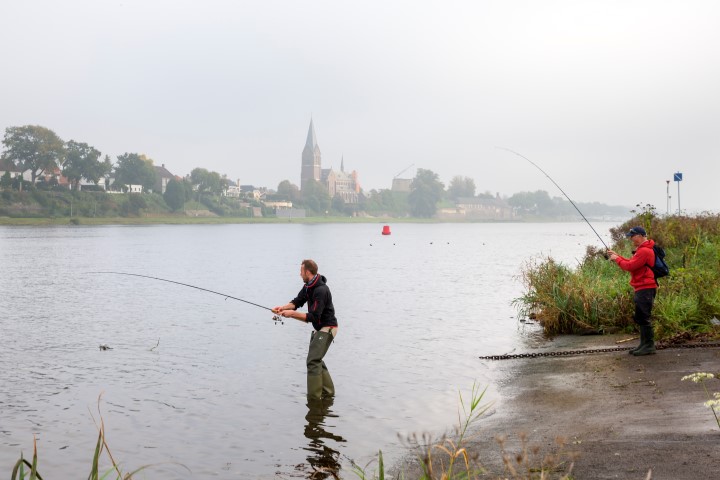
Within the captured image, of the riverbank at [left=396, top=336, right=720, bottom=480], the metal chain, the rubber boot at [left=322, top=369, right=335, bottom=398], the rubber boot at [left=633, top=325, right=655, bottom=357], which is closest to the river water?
the rubber boot at [left=322, top=369, right=335, bottom=398]

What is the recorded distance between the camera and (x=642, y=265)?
1141 centimetres

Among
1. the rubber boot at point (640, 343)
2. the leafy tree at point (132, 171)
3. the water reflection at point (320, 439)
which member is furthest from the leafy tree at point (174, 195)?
the rubber boot at point (640, 343)

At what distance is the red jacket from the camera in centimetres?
1131

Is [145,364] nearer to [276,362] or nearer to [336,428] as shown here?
[276,362]

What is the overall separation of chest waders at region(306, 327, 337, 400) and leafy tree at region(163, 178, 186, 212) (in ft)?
510

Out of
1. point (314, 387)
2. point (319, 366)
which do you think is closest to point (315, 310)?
point (319, 366)

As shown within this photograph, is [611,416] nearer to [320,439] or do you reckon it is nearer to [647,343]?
[320,439]

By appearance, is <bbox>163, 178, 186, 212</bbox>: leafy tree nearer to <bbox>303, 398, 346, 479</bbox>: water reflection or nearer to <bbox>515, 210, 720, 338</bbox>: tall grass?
<bbox>515, 210, 720, 338</bbox>: tall grass

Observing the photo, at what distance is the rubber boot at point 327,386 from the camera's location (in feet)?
37.8

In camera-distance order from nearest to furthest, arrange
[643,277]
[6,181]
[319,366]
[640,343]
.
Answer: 1. [319,366]
2. [643,277]
3. [640,343]
4. [6,181]

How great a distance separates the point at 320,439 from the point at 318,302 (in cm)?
185

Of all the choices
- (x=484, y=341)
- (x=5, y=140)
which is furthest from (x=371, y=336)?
(x=5, y=140)

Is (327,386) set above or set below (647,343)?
below

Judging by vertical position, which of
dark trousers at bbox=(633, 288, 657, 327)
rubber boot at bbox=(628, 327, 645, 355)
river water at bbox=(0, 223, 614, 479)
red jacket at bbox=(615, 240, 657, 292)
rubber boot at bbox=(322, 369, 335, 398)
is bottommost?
river water at bbox=(0, 223, 614, 479)
